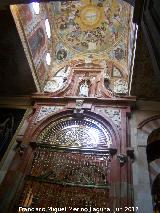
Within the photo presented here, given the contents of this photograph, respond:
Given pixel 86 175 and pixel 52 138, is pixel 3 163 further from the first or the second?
pixel 86 175

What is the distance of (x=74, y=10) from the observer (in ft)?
34.4

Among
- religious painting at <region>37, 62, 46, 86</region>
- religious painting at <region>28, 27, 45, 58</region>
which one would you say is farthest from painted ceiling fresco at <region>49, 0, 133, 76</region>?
religious painting at <region>28, 27, 45, 58</region>

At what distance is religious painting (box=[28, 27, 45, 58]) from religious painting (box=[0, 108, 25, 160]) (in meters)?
2.11

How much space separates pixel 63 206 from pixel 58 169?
1.08 metres

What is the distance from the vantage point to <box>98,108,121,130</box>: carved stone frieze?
24.8 feet

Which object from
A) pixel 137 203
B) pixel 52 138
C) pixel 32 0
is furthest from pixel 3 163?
pixel 32 0

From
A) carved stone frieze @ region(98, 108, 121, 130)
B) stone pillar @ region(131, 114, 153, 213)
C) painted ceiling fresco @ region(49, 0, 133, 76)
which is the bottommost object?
stone pillar @ region(131, 114, 153, 213)

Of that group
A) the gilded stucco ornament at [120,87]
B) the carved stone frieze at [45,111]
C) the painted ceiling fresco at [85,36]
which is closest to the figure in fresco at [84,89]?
the carved stone frieze at [45,111]

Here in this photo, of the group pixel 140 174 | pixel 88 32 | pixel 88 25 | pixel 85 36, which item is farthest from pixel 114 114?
pixel 88 25

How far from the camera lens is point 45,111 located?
27.2 feet

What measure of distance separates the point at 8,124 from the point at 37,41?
10.2ft

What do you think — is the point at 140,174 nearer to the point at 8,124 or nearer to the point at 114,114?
the point at 114,114

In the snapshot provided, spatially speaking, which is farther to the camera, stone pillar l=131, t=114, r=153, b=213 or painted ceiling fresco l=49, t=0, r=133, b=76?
painted ceiling fresco l=49, t=0, r=133, b=76

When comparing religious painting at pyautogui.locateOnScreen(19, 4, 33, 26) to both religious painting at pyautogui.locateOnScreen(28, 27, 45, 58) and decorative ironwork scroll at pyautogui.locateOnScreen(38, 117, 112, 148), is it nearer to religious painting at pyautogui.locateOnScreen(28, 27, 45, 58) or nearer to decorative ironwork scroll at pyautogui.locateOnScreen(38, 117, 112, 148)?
religious painting at pyautogui.locateOnScreen(28, 27, 45, 58)
